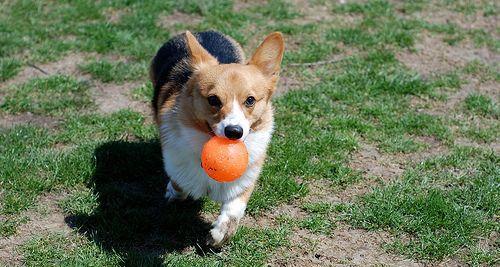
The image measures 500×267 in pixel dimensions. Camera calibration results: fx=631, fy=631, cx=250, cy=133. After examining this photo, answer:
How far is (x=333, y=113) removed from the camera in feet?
19.1

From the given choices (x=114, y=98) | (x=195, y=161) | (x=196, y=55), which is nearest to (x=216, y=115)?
(x=195, y=161)

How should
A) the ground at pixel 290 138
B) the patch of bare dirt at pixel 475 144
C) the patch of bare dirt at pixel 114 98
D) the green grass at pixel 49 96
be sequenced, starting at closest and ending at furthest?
1. the ground at pixel 290 138
2. the patch of bare dirt at pixel 475 144
3. the green grass at pixel 49 96
4. the patch of bare dirt at pixel 114 98

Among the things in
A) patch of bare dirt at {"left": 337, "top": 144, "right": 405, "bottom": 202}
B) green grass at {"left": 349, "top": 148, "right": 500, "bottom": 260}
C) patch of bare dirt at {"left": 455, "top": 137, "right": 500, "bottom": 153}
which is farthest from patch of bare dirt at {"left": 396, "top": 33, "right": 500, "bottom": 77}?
green grass at {"left": 349, "top": 148, "right": 500, "bottom": 260}

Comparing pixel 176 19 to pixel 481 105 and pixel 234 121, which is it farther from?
pixel 234 121

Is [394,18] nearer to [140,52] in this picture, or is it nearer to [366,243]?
[140,52]

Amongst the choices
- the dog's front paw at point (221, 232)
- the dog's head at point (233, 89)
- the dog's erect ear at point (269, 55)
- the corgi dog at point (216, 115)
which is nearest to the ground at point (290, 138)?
the dog's front paw at point (221, 232)

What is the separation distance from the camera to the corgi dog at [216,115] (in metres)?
3.73

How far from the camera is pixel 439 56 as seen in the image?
268 inches

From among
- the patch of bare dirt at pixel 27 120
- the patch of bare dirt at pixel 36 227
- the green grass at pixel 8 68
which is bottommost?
the patch of bare dirt at pixel 27 120

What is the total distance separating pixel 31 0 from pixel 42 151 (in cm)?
317

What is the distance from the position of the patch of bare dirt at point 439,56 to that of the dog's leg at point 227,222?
3251mm

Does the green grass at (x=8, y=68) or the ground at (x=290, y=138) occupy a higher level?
the ground at (x=290, y=138)

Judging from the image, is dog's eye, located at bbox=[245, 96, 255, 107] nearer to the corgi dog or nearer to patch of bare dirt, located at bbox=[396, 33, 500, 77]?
the corgi dog

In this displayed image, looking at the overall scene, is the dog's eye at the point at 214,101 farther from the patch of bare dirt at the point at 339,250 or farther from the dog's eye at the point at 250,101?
the patch of bare dirt at the point at 339,250
